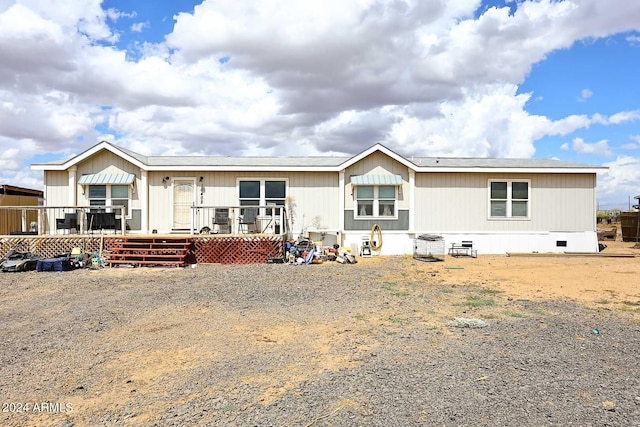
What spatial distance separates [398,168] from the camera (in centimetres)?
1527

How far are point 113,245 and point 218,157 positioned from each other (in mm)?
5209

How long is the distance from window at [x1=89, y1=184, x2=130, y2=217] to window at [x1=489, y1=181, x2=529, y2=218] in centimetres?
1316

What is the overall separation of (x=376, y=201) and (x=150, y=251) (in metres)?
7.74

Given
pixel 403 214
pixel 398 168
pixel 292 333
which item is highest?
pixel 398 168

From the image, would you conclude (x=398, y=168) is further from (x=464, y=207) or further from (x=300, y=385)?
(x=300, y=385)

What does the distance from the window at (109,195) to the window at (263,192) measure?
402 cm

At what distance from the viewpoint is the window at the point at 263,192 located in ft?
49.0

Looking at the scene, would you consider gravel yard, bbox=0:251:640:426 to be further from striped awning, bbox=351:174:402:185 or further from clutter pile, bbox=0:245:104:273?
striped awning, bbox=351:174:402:185

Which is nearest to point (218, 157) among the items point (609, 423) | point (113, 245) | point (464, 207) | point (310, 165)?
point (310, 165)

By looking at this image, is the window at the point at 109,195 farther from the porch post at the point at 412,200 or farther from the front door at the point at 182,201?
the porch post at the point at 412,200

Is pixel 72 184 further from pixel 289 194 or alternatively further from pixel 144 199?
pixel 289 194

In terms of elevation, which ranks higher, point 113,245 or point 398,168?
point 398,168

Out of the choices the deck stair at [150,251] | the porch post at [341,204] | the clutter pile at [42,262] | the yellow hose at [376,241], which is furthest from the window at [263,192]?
the clutter pile at [42,262]

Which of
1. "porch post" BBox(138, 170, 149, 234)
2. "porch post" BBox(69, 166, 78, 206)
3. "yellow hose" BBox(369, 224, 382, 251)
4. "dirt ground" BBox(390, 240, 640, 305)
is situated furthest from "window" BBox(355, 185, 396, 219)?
"porch post" BBox(69, 166, 78, 206)
